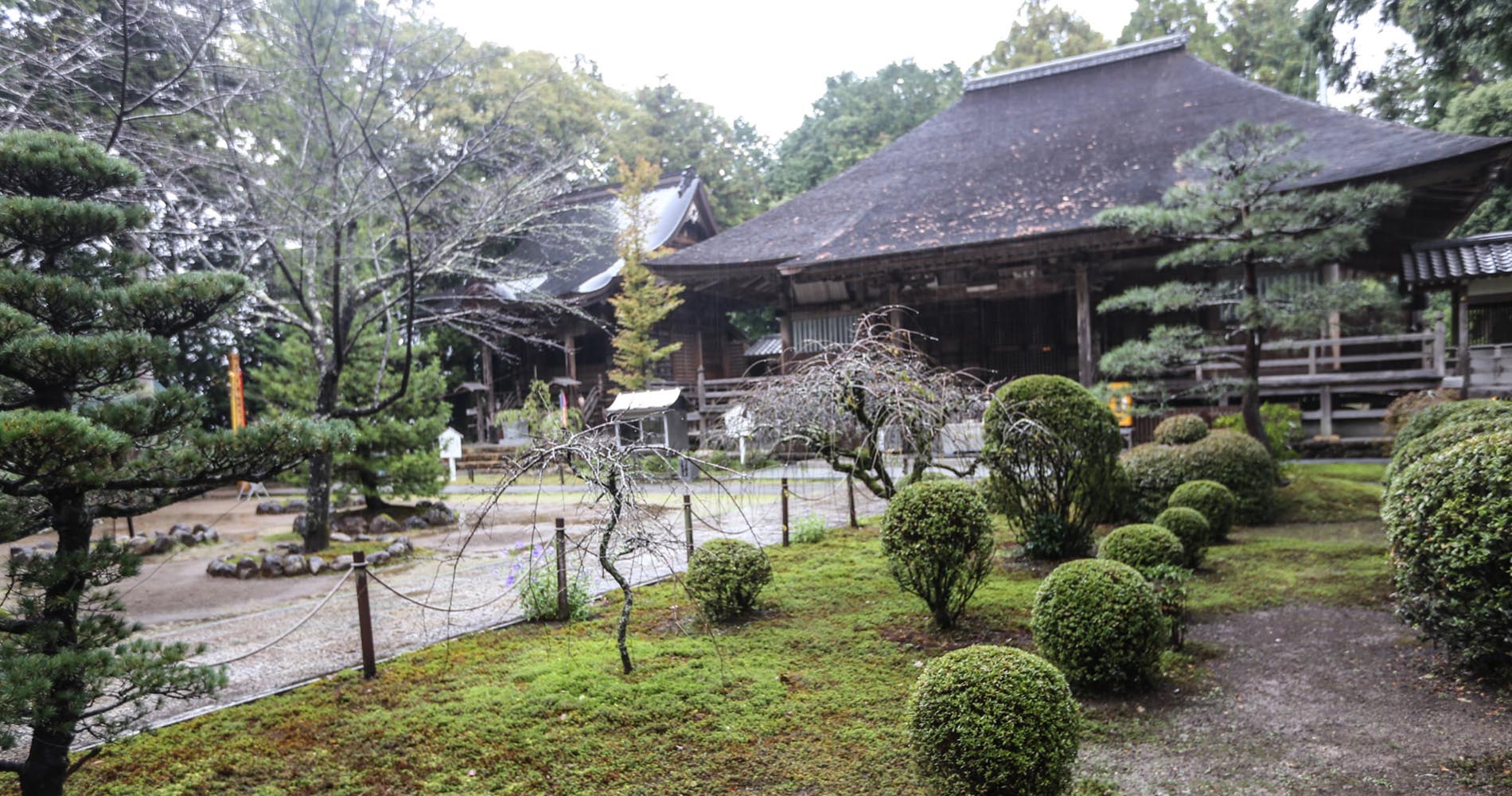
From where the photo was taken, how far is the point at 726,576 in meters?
5.55

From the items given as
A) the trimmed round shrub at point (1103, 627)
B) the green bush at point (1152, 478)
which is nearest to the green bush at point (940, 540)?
the trimmed round shrub at point (1103, 627)

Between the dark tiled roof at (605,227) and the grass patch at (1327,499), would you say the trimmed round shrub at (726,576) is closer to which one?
the grass patch at (1327,499)

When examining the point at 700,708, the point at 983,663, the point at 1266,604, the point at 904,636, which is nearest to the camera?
the point at 983,663

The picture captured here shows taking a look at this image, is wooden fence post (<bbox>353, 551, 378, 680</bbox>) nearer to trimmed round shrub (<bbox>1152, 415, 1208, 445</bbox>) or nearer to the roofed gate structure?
trimmed round shrub (<bbox>1152, 415, 1208, 445</bbox>)

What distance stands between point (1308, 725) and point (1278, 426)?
8933mm

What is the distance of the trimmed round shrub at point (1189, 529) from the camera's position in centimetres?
636

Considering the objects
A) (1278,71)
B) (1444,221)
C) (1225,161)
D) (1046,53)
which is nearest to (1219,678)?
(1225,161)

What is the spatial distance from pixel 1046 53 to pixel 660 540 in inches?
1197

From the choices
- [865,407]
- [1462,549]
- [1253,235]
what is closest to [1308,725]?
[1462,549]

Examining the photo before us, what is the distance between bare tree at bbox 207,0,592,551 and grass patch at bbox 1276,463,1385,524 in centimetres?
983

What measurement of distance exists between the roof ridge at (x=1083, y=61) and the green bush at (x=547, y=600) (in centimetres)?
1937

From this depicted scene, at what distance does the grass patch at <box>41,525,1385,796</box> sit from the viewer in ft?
11.5

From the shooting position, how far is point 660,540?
425cm

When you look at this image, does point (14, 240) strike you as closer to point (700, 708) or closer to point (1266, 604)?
point (700, 708)
